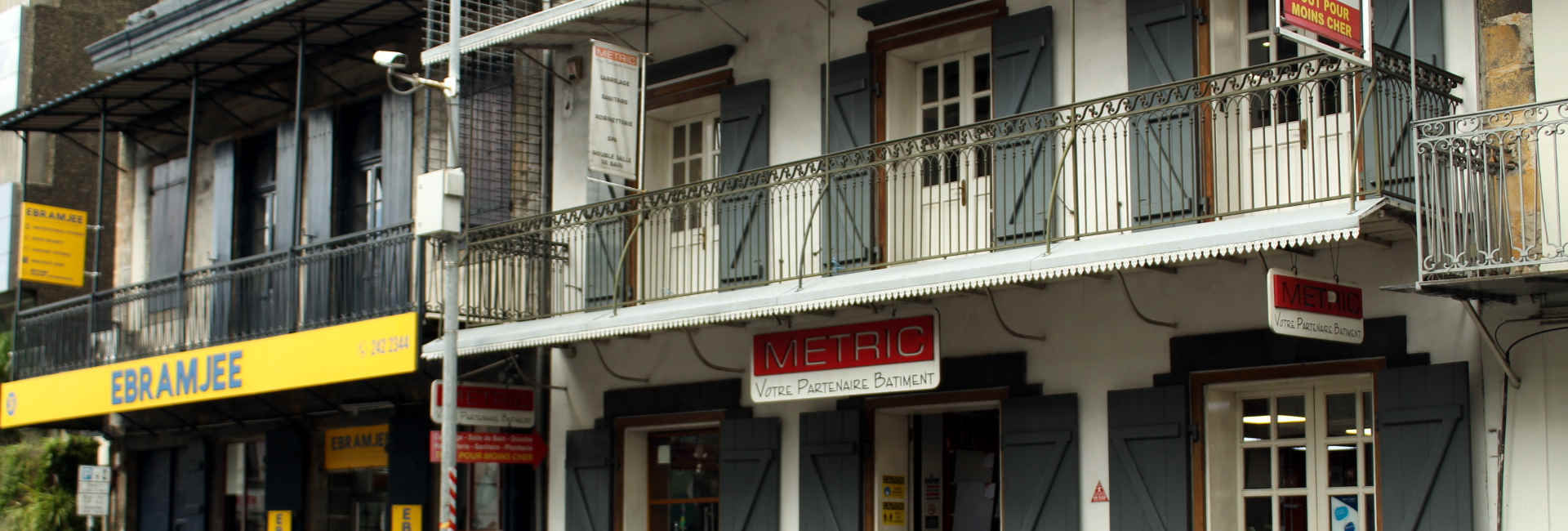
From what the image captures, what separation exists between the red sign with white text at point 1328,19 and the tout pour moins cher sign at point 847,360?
12.2 ft

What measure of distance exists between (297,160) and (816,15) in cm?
685

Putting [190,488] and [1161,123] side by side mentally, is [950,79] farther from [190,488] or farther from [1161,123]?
[190,488]

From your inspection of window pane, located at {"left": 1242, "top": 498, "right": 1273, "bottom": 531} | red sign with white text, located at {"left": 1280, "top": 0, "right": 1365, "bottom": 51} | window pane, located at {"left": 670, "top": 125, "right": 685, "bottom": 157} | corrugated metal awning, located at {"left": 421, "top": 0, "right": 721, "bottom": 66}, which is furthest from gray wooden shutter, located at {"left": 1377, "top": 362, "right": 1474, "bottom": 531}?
window pane, located at {"left": 670, "top": 125, "right": 685, "bottom": 157}

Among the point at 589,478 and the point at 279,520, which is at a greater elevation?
the point at 589,478

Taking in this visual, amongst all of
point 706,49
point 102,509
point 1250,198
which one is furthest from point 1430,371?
point 102,509

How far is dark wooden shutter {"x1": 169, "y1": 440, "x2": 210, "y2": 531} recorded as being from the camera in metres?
22.0

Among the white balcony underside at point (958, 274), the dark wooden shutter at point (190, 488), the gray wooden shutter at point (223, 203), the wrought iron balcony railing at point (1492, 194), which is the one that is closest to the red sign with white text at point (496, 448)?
the white balcony underside at point (958, 274)

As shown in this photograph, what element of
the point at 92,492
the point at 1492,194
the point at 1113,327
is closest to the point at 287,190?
the point at 92,492

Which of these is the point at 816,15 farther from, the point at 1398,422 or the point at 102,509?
the point at 102,509

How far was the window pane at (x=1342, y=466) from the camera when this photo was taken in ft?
38.0

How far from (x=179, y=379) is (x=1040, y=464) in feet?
36.0

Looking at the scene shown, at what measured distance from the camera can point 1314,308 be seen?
1052 centimetres

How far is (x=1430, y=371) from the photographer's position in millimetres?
10680

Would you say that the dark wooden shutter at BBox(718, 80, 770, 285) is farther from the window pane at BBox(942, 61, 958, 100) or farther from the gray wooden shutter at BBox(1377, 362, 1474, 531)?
the gray wooden shutter at BBox(1377, 362, 1474, 531)
